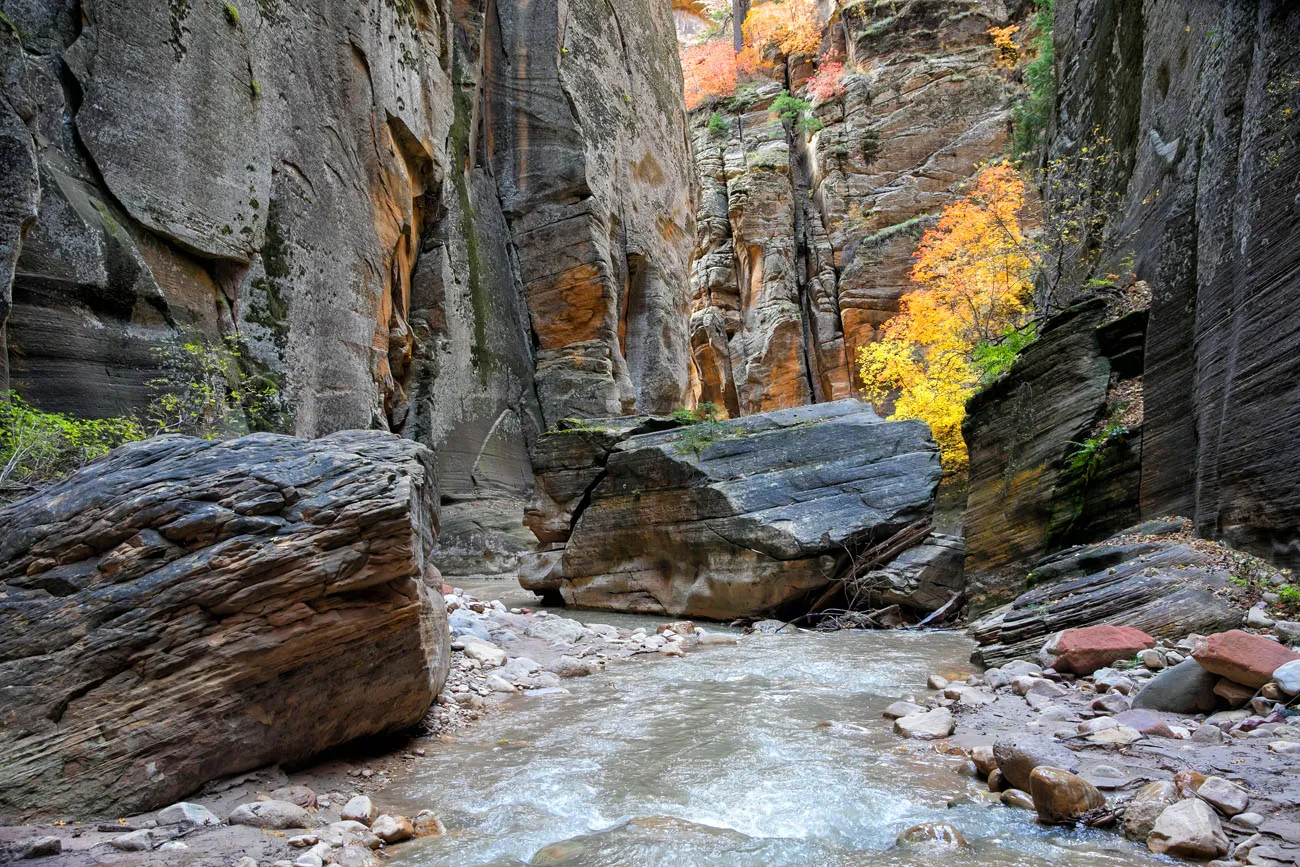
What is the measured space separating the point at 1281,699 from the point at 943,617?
709cm

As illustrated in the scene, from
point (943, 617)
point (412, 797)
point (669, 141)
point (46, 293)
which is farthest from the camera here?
point (669, 141)

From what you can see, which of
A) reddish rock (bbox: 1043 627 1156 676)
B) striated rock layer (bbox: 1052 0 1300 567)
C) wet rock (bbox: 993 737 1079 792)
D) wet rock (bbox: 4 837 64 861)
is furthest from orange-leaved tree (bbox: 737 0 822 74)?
wet rock (bbox: 4 837 64 861)

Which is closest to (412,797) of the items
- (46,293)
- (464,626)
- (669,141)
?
(464,626)

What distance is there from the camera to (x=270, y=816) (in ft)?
11.8

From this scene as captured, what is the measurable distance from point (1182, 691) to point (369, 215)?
14.6 m

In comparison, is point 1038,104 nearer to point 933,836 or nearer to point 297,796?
point 933,836

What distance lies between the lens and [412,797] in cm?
420

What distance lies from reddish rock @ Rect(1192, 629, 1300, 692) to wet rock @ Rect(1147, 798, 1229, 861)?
1.56m

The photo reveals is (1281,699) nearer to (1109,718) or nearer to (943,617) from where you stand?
(1109,718)

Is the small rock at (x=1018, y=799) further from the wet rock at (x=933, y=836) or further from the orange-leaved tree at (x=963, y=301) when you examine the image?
the orange-leaved tree at (x=963, y=301)

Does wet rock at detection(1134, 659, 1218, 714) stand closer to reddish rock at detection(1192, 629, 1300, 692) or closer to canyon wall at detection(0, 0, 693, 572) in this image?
reddish rock at detection(1192, 629, 1300, 692)

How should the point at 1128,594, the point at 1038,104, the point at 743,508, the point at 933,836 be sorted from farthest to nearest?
the point at 1038,104
the point at 743,508
the point at 1128,594
the point at 933,836

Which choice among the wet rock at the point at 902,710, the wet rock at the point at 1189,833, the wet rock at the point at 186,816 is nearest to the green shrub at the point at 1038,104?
the wet rock at the point at 902,710

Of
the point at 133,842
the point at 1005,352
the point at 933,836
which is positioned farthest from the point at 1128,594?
the point at 133,842
